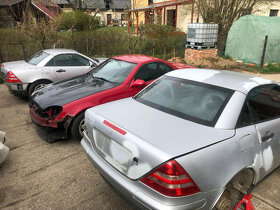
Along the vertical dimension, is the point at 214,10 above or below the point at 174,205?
above

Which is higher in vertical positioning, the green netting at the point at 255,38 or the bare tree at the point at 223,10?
the bare tree at the point at 223,10

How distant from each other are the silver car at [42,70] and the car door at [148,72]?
6.91 feet

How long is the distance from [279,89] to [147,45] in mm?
11209

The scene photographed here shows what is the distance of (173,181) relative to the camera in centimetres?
181

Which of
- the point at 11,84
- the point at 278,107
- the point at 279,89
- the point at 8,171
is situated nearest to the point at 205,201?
the point at 278,107

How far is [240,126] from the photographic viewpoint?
227cm

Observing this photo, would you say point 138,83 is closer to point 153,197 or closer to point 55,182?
point 55,182

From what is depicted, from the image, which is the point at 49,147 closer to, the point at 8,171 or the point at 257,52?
the point at 8,171

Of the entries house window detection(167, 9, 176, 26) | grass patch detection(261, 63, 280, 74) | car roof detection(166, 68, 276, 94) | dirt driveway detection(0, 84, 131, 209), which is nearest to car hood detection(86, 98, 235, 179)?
car roof detection(166, 68, 276, 94)

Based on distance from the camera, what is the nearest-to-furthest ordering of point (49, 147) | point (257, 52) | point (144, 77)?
point (49, 147) → point (144, 77) → point (257, 52)

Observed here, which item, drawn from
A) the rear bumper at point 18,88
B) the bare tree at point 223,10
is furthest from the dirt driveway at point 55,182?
the bare tree at point 223,10

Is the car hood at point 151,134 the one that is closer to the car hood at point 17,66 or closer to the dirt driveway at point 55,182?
the dirt driveway at point 55,182

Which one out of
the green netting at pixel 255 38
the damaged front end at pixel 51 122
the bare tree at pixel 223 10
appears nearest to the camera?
the damaged front end at pixel 51 122

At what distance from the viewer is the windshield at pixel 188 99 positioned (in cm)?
243
